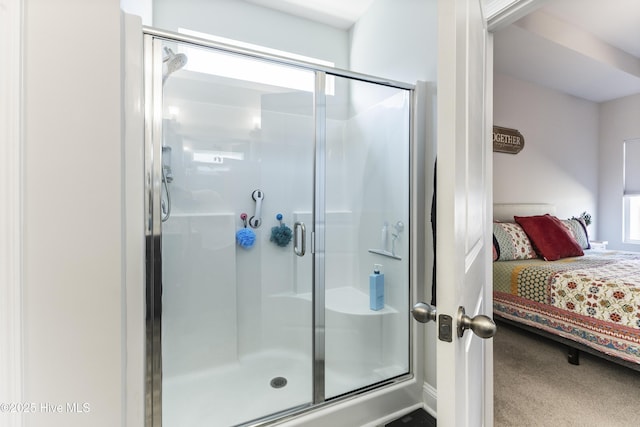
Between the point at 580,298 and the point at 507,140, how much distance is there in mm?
1840

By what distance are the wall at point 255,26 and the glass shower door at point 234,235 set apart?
1.43 feet

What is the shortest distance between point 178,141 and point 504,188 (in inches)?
133

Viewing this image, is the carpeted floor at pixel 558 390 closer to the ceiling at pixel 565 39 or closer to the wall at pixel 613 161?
the ceiling at pixel 565 39

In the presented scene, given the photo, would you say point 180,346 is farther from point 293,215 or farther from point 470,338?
point 470,338

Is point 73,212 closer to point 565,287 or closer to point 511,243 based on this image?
point 565,287

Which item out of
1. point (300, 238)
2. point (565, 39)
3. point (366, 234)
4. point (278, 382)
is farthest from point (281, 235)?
point (565, 39)

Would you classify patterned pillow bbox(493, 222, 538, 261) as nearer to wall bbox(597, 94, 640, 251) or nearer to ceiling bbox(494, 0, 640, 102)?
ceiling bbox(494, 0, 640, 102)

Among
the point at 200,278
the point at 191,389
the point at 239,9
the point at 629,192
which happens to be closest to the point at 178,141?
the point at 200,278

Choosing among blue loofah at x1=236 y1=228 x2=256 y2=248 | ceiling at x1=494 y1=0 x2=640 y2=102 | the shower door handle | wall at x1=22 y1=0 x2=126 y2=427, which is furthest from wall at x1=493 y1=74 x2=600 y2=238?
wall at x1=22 y1=0 x2=126 y2=427

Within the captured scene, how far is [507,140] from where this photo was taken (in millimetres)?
3248

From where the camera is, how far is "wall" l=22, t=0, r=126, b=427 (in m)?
0.87

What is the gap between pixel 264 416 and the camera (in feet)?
4.58

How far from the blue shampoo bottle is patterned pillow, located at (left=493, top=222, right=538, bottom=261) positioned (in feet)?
4.71

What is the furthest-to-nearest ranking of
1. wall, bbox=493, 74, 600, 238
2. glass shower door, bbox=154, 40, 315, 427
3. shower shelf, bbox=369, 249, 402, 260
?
wall, bbox=493, 74, 600, 238, shower shelf, bbox=369, 249, 402, 260, glass shower door, bbox=154, 40, 315, 427
